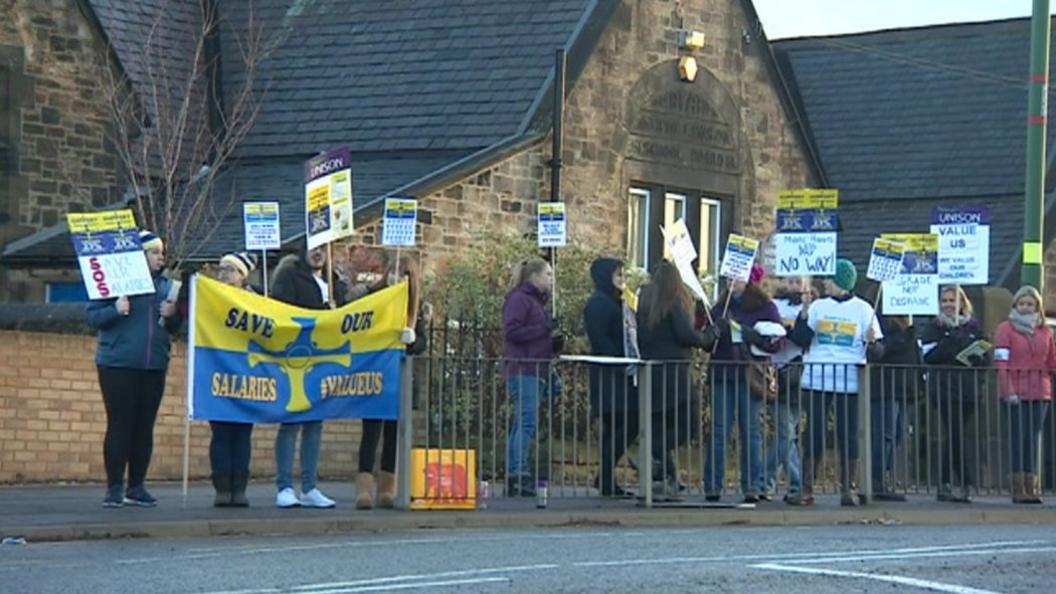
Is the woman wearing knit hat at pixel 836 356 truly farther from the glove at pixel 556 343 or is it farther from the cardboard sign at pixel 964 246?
the cardboard sign at pixel 964 246

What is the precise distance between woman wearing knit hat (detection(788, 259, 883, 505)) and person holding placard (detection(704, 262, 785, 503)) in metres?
0.36

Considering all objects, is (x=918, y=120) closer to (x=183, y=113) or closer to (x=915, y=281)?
(x=183, y=113)

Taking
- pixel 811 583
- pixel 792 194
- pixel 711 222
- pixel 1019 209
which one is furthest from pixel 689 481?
pixel 1019 209

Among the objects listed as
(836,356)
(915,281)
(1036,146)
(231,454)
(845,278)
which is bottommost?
(231,454)

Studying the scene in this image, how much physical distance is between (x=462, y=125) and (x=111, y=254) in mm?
12516

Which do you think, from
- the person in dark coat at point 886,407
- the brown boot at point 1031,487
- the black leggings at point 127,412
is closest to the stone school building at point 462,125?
the black leggings at point 127,412

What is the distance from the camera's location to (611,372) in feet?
59.7

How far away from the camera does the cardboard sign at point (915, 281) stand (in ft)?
67.1

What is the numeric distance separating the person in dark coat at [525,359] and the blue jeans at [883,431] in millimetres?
2987

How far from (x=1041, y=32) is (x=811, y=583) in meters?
12.3

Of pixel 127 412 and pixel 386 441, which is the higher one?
pixel 127 412

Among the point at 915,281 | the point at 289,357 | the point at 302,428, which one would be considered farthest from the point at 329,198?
the point at 915,281

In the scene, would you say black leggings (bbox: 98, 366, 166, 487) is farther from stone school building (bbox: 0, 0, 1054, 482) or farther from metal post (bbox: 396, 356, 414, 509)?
stone school building (bbox: 0, 0, 1054, 482)

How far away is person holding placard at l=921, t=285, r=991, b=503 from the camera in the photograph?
19641mm
